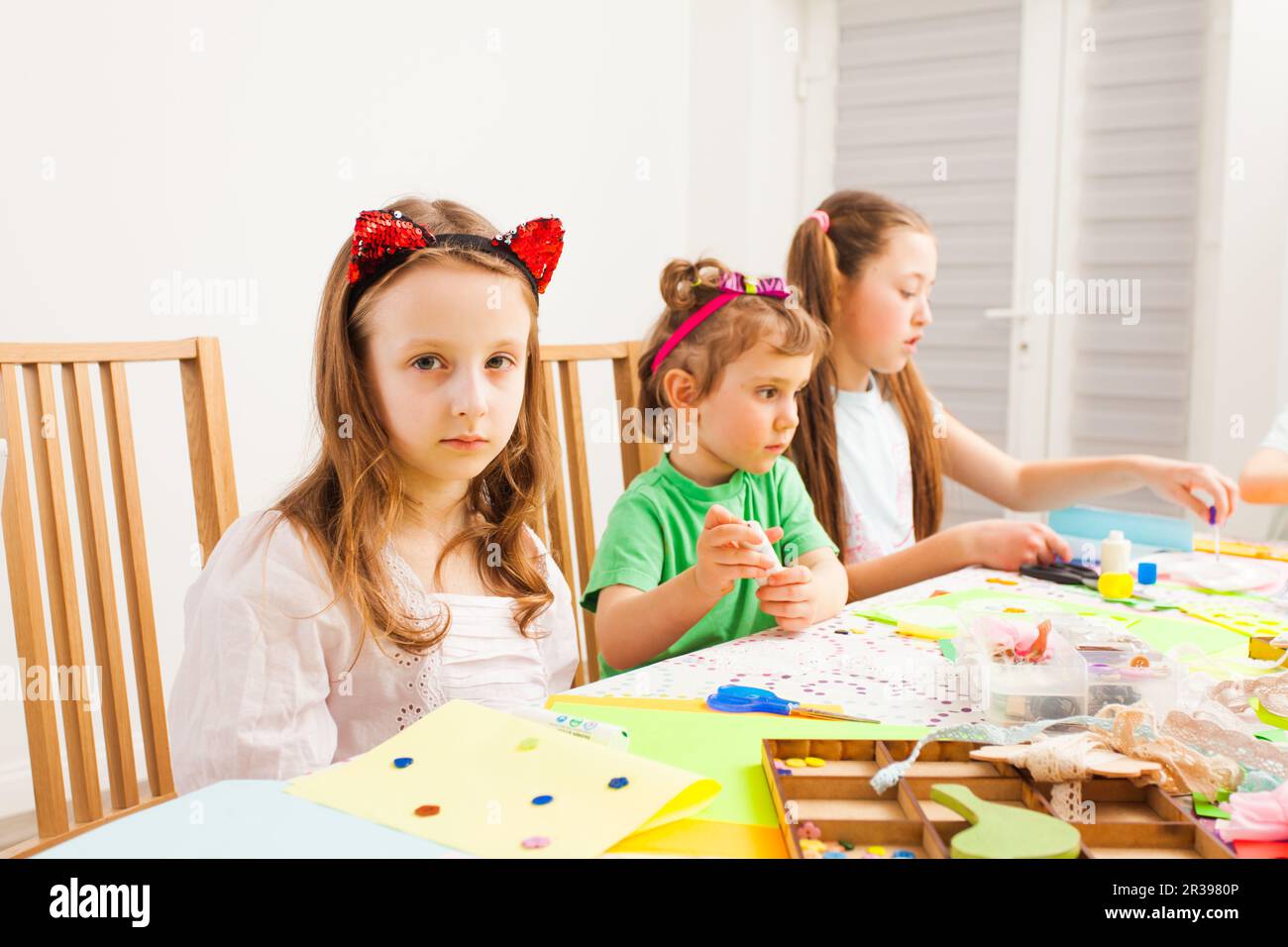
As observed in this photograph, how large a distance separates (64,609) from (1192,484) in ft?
4.61

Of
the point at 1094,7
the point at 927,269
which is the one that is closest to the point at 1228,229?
the point at 1094,7

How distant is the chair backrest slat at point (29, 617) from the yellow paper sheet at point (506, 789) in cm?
51

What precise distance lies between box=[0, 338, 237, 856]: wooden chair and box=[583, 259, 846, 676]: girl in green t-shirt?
453 millimetres

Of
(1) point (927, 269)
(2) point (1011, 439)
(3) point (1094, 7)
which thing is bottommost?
(2) point (1011, 439)

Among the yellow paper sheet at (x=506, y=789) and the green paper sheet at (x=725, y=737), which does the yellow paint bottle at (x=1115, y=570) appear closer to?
the green paper sheet at (x=725, y=737)

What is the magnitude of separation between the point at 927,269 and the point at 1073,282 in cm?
158

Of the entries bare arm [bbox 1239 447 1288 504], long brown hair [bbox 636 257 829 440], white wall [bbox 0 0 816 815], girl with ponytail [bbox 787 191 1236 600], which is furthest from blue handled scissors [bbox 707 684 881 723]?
white wall [bbox 0 0 816 815]

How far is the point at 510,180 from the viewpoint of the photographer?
2.87m

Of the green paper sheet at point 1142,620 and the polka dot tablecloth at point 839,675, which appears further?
the green paper sheet at point 1142,620

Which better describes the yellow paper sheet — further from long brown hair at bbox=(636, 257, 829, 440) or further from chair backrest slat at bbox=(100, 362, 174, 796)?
long brown hair at bbox=(636, 257, 829, 440)

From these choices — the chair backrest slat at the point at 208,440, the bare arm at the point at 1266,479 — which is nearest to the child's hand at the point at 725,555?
the chair backrest slat at the point at 208,440

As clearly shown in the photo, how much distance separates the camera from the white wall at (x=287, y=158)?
1.97 m

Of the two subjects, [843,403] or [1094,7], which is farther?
[1094,7]
